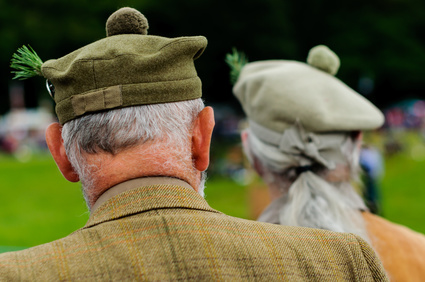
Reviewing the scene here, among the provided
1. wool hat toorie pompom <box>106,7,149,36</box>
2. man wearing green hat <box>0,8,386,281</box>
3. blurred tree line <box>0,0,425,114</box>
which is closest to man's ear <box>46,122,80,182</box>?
man wearing green hat <box>0,8,386,281</box>

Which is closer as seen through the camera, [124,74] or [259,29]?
[124,74]

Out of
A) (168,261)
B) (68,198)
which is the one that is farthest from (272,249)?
(68,198)

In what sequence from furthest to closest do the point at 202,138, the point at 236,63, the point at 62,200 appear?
1. the point at 62,200
2. the point at 236,63
3. the point at 202,138

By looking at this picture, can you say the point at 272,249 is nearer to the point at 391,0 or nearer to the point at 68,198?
the point at 68,198

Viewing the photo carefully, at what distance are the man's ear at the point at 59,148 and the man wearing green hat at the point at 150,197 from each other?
0.06 m

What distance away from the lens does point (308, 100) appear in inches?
92.4

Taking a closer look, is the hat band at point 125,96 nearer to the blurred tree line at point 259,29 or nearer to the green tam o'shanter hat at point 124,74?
the green tam o'shanter hat at point 124,74

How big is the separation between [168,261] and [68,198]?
36.1ft

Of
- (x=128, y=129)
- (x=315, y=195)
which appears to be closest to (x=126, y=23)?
(x=128, y=129)

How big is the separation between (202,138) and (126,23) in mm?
391

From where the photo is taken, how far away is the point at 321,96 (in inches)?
93.7

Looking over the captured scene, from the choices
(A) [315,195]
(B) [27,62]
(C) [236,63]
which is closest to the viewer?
(B) [27,62]

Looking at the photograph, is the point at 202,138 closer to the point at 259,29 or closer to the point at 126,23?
the point at 126,23

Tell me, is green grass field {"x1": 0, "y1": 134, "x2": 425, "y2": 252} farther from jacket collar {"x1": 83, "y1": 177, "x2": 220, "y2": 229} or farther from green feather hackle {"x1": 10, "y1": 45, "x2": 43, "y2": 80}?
jacket collar {"x1": 83, "y1": 177, "x2": 220, "y2": 229}
